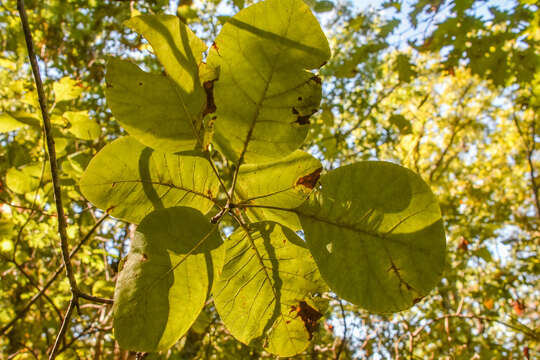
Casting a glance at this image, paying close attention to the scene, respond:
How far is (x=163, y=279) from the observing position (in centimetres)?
61

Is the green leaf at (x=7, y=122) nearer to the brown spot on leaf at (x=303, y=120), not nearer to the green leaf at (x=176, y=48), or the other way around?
the green leaf at (x=176, y=48)

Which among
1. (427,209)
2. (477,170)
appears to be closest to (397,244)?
(427,209)

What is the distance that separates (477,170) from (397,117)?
24.4 ft

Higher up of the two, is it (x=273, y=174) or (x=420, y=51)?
(x=420, y=51)

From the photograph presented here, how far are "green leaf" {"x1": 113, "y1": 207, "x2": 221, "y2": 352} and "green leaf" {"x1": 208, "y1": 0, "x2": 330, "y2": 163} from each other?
0.16m

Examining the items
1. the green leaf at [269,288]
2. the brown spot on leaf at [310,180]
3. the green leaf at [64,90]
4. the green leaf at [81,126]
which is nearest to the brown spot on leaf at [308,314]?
the green leaf at [269,288]

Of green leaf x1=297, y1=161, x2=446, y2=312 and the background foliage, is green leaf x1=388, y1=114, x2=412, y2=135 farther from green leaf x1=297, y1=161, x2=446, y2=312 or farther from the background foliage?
green leaf x1=297, y1=161, x2=446, y2=312

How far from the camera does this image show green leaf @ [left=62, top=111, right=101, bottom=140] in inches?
61.0

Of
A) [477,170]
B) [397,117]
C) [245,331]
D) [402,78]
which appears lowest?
[245,331]

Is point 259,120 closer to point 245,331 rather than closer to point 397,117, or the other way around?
point 245,331

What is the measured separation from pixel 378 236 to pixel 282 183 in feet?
0.65

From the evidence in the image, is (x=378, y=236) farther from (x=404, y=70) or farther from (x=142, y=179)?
(x=404, y=70)

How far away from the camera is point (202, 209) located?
2.36 ft

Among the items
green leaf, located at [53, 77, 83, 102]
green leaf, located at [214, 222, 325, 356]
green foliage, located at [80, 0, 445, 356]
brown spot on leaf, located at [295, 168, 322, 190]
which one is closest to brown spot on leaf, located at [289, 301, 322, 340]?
green leaf, located at [214, 222, 325, 356]
